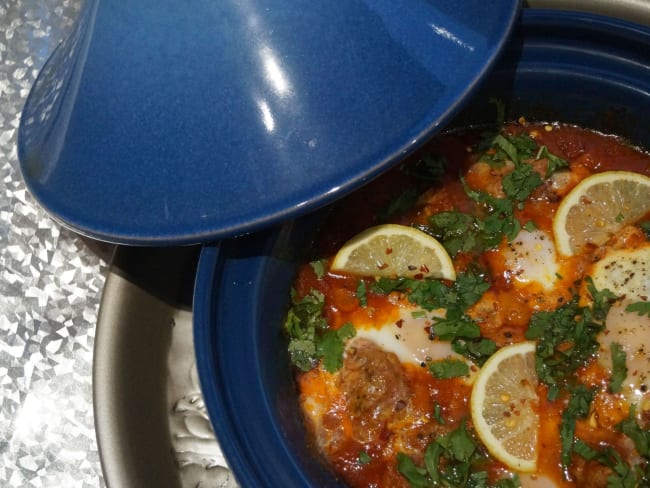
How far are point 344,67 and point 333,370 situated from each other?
0.87 m

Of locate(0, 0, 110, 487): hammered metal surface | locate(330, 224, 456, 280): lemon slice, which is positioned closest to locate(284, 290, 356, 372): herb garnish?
locate(330, 224, 456, 280): lemon slice

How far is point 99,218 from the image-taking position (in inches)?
47.3

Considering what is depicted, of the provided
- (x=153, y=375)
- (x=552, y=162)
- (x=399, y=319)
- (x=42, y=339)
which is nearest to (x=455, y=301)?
(x=399, y=319)

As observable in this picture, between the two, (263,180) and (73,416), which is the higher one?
(263,180)

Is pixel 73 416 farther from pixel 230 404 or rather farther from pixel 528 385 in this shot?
pixel 528 385

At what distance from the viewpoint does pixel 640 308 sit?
1682 millimetres

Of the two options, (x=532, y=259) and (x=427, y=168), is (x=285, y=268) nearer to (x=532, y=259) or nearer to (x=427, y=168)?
(x=427, y=168)

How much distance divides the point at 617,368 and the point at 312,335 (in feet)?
2.58

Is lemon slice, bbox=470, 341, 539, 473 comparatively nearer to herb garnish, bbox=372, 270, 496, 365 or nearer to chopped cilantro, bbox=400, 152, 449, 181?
herb garnish, bbox=372, 270, 496, 365

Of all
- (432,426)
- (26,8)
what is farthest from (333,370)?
(26,8)

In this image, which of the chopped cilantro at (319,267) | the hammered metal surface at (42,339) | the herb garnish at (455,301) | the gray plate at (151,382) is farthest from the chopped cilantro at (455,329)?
the hammered metal surface at (42,339)

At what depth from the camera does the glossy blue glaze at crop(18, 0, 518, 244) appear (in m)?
1.12

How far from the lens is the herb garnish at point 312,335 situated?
5.62 ft

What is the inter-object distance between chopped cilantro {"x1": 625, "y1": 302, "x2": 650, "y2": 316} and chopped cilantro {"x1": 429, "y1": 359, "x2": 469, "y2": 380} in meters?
0.45
